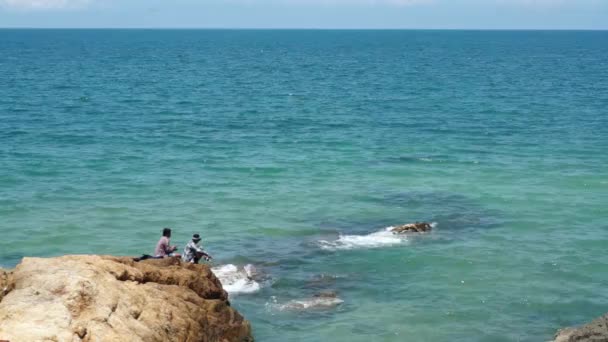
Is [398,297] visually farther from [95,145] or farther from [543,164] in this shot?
[95,145]

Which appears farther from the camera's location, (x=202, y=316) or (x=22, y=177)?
(x=22, y=177)

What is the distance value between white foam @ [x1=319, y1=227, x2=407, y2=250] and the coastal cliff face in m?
12.4

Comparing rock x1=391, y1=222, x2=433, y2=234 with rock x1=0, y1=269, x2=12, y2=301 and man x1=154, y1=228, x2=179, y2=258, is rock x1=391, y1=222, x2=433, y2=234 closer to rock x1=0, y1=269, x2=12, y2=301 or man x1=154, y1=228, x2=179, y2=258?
man x1=154, y1=228, x2=179, y2=258

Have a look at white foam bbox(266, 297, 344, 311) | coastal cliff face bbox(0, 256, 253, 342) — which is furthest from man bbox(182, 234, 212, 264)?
white foam bbox(266, 297, 344, 311)

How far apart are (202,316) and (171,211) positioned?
67.0 ft

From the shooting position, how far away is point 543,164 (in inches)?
2184

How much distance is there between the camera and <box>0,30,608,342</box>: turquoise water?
102 ft

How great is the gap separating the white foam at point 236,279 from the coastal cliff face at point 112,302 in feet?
19.4

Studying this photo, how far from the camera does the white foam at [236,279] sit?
104 ft

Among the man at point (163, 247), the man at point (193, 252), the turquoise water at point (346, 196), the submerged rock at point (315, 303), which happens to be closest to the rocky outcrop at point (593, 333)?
the turquoise water at point (346, 196)

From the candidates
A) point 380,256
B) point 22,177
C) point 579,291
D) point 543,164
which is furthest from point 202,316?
point 543,164

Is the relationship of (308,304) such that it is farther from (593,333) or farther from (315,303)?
(593,333)

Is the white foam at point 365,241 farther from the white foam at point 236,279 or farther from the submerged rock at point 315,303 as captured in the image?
the submerged rock at point 315,303

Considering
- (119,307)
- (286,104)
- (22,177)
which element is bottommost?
(119,307)
